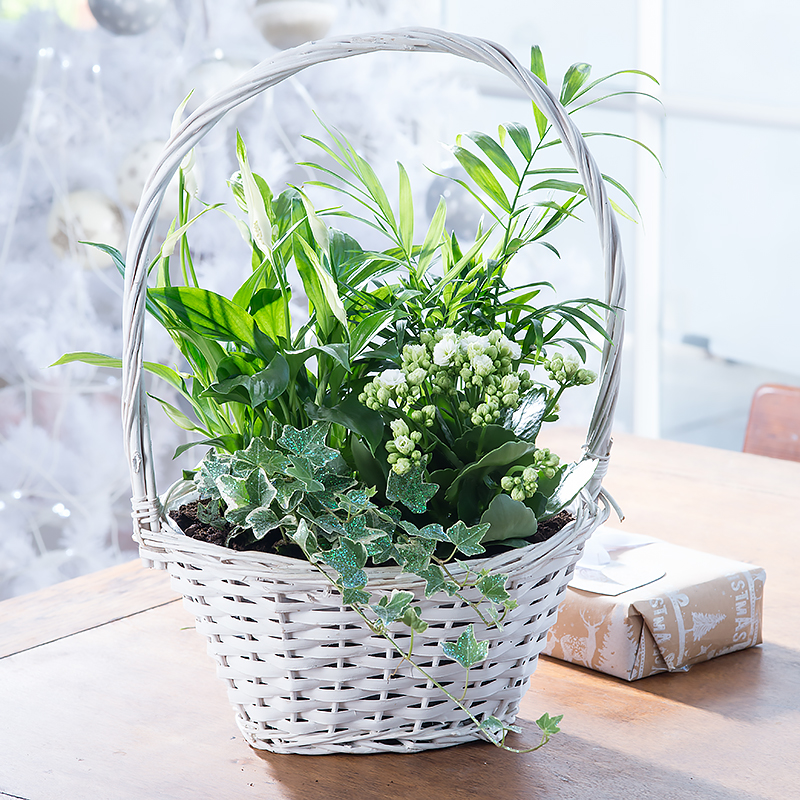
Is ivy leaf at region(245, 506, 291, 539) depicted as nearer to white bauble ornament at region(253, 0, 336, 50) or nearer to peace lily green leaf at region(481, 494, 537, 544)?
peace lily green leaf at region(481, 494, 537, 544)

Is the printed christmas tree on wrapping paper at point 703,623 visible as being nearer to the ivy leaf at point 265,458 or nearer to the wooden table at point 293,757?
the wooden table at point 293,757

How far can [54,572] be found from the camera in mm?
2105

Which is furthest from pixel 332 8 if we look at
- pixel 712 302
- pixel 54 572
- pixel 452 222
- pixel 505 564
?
pixel 505 564

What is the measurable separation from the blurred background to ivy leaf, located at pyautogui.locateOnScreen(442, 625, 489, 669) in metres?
1.63

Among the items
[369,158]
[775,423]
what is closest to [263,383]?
[775,423]

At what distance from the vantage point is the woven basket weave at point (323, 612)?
1.81 feet

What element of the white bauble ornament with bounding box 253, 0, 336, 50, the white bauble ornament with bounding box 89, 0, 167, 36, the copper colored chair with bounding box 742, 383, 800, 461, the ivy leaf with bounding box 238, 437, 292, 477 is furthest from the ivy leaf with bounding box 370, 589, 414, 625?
the white bauble ornament with bounding box 253, 0, 336, 50

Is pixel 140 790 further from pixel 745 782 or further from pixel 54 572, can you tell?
pixel 54 572

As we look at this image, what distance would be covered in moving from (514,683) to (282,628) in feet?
0.58

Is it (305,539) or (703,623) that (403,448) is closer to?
(305,539)

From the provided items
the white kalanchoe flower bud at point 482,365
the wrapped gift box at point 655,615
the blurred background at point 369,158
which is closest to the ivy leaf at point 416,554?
the white kalanchoe flower bud at point 482,365

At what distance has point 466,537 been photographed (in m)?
0.53

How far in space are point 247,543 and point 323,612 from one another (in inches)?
3.0

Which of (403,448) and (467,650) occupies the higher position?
(403,448)
